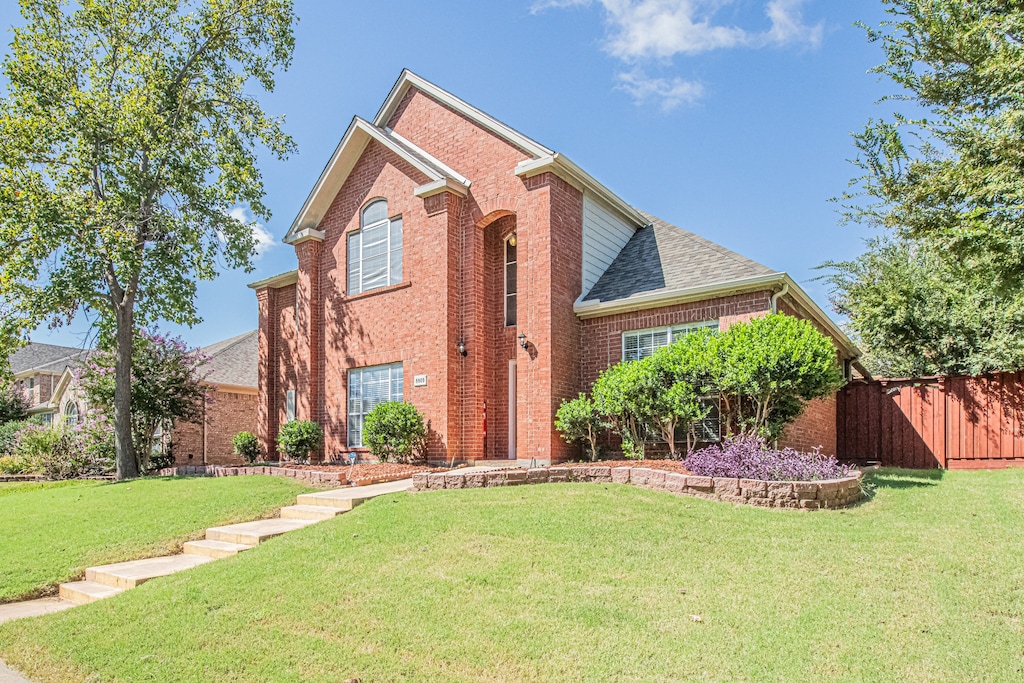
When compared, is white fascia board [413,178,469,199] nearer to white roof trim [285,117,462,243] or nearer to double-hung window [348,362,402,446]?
white roof trim [285,117,462,243]

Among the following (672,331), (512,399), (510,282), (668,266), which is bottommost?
(512,399)

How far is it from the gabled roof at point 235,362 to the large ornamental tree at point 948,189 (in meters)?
19.7

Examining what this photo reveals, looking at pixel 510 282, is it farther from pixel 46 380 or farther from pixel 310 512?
pixel 46 380

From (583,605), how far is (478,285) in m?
9.87

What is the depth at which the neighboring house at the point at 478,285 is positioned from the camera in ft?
42.8

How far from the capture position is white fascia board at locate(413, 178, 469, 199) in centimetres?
1435

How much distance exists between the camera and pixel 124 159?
671 inches

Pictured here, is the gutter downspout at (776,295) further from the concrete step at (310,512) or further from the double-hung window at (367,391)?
Result: the double-hung window at (367,391)

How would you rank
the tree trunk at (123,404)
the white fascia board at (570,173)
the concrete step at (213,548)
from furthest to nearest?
1. the tree trunk at (123,404)
2. the white fascia board at (570,173)
3. the concrete step at (213,548)

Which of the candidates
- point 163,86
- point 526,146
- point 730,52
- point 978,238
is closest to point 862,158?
point 730,52

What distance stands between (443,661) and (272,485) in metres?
8.48

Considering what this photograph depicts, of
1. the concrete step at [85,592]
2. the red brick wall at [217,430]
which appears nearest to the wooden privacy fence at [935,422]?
the concrete step at [85,592]

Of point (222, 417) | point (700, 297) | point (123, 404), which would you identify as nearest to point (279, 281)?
point (123, 404)

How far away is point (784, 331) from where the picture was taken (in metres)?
10.1
